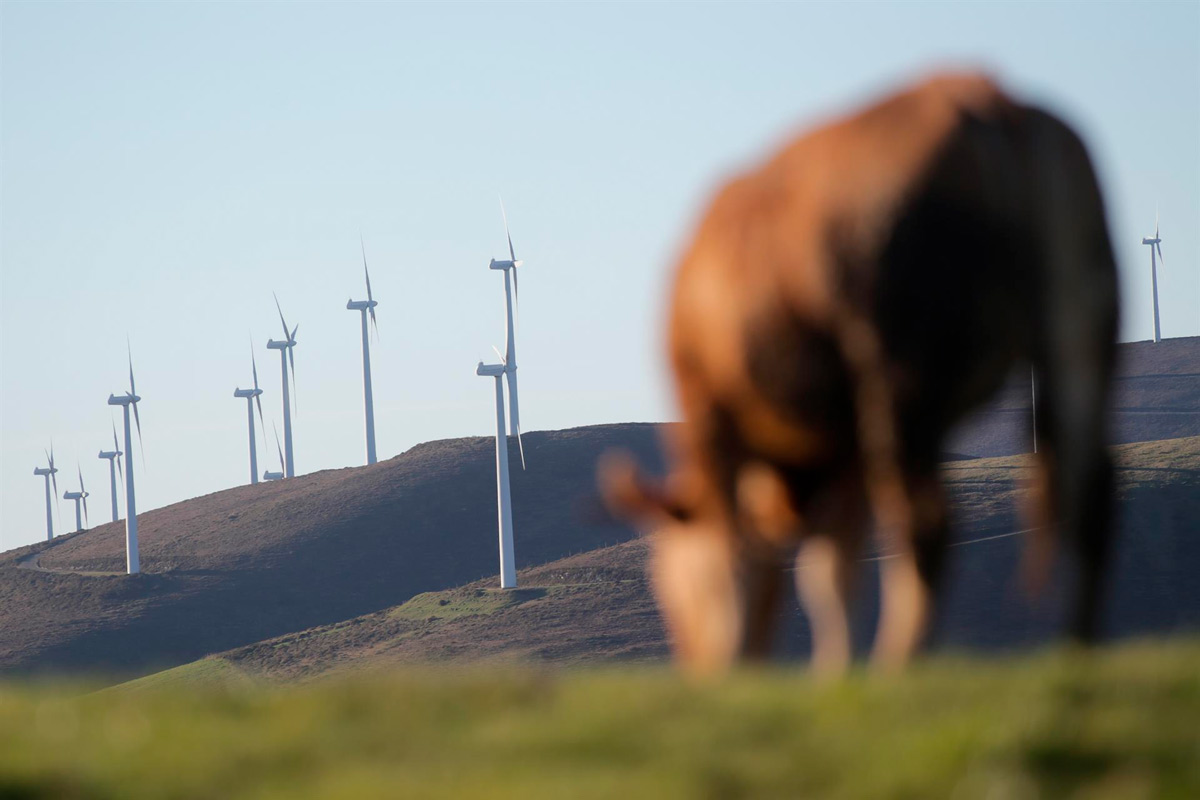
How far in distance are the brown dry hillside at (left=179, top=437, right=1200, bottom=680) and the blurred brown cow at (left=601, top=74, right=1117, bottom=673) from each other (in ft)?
209

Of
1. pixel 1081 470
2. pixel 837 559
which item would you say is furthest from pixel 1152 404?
pixel 1081 470

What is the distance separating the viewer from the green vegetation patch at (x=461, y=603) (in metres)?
94.9

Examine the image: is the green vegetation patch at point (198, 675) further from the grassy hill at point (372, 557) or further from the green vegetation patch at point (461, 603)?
the green vegetation patch at point (461, 603)

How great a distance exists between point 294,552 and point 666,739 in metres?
119

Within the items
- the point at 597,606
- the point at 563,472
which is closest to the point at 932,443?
the point at 597,606

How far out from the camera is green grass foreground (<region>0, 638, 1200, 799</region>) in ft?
14.4

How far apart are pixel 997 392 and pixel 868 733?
1.56m

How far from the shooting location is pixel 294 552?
121 meters

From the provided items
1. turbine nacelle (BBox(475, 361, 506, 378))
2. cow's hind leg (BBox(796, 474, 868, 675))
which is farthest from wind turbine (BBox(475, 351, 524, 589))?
cow's hind leg (BBox(796, 474, 868, 675))

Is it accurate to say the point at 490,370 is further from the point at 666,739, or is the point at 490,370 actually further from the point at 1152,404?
the point at 1152,404

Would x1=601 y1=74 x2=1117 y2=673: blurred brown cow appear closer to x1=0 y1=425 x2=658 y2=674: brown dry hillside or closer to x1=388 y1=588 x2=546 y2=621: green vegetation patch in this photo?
x1=388 y1=588 x2=546 y2=621: green vegetation patch

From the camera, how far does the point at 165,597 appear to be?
11044 centimetres

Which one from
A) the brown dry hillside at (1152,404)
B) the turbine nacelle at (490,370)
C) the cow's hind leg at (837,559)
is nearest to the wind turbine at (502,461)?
the turbine nacelle at (490,370)

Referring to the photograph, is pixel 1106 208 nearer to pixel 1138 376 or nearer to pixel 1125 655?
pixel 1125 655
